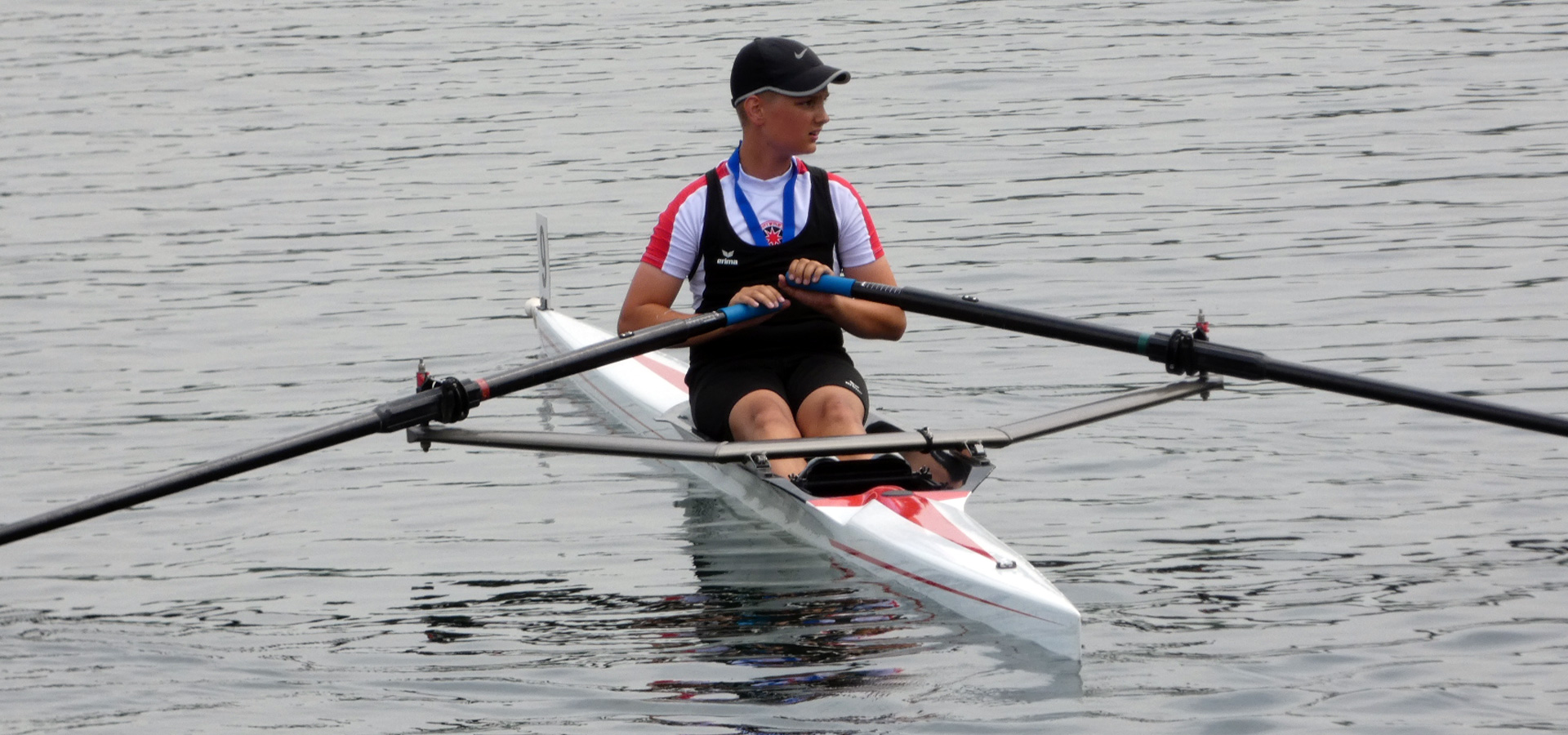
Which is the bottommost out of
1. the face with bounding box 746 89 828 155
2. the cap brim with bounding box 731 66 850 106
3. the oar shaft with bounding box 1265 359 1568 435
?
the oar shaft with bounding box 1265 359 1568 435

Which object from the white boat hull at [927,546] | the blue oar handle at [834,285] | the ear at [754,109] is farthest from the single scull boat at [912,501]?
the ear at [754,109]

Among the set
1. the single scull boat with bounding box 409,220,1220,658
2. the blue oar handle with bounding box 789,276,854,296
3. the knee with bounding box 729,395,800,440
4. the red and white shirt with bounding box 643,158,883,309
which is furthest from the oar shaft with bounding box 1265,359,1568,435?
the knee with bounding box 729,395,800,440

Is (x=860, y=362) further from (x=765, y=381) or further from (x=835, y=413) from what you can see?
(x=835, y=413)

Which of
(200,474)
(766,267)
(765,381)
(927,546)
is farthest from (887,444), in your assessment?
(200,474)

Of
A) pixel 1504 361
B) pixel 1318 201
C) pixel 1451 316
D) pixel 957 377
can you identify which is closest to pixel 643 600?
pixel 957 377

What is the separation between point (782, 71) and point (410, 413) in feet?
6.58

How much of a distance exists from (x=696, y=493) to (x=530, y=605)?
1.74 m

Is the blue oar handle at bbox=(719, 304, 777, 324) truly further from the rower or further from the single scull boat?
the single scull boat

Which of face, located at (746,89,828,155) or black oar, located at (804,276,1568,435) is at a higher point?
face, located at (746,89,828,155)

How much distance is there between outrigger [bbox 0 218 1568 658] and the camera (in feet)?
21.9

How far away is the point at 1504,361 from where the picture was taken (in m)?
10.1

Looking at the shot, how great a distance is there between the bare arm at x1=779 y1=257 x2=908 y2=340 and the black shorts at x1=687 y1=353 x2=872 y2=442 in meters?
0.21

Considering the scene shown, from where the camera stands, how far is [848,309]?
7.36 metres

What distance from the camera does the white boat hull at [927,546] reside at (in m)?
6.13
